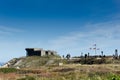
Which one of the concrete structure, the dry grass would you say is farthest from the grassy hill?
the dry grass

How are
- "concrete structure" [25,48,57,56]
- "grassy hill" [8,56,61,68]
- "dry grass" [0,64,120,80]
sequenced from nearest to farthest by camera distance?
1. "dry grass" [0,64,120,80]
2. "grassy hill" [8,56,61,68]
3. "concrete structure" [25,48,57,56]

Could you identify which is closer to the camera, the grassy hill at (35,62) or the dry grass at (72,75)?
the dry grass at (72,75)

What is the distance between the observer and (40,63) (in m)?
108

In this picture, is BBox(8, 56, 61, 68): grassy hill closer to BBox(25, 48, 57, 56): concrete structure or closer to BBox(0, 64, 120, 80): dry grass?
BBox(25, 48, 57, 56): concrete structure

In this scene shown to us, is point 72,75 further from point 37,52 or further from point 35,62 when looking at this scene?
point 37,52

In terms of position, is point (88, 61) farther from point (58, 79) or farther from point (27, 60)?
point (58, 79)

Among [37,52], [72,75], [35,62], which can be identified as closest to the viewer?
[72,75]

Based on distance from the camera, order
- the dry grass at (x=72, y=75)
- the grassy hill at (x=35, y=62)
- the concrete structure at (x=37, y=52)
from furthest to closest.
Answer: the concrete structure at (x=37, y=52), the grassy hill at (x=35, y=62), the dry grass at (x=72, y=75)

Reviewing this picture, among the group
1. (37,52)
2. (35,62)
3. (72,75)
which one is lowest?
(72,75)

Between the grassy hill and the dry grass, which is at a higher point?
the grassy hill

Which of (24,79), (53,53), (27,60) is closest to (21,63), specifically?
(27,60)

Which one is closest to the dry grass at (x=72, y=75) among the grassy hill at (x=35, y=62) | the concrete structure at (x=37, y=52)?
the grassy hill at (x=35, y=62)

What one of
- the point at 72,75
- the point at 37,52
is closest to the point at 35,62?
the point at 37,52

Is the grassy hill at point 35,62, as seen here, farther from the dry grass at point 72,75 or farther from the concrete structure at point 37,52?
the dry grass at point 72,75
